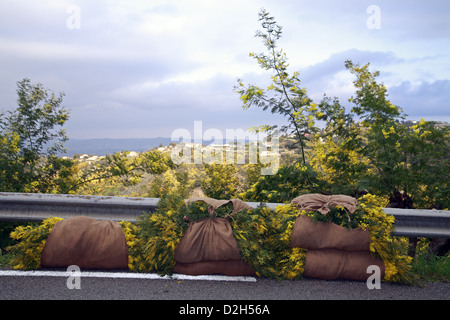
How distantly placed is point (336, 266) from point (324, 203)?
2.51 ft

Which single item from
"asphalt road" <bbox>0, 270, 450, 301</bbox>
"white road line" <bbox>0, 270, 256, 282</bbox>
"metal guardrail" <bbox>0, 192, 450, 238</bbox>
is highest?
"metal guardrail" <bbox>0, 192, 450, 238</bbox>

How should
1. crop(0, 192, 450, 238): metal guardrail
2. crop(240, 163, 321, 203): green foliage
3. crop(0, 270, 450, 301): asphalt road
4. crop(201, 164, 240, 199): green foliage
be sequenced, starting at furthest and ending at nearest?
1. crop(201, 164, 240, 199): green foliage
2. crop(240, 163, 321, 203): green foliage
3. crop(0, 192, 450, 238): metal guardrail
4. crop(0, 270, 450, 301): asphalt road

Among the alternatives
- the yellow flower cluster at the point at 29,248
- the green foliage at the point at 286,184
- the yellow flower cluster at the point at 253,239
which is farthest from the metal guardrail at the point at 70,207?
the green foliage at the point at 286,184

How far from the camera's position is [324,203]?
14.1ft

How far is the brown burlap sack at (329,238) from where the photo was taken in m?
3.96

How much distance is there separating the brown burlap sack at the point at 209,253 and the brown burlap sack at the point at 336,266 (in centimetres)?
68

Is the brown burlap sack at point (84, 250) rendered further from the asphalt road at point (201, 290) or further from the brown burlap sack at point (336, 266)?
the brown burlap sack at point (336, 266)

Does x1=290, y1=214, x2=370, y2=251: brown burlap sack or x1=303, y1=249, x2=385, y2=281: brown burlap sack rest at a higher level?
x1=290, y1=214, x2=370, y2=251: brown burlap sack

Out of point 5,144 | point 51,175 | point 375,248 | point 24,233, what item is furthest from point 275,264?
point 5,144

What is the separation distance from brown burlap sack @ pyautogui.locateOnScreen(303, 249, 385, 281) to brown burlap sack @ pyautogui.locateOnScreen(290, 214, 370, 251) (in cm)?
10

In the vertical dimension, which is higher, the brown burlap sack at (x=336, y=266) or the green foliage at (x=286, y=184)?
the green foliage at (x=286, y=184)

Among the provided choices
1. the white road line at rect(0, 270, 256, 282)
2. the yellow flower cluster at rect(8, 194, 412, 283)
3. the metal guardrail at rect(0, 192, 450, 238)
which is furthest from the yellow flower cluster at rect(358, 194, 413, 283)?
the white road line at rect(0, 270, 256, 282)

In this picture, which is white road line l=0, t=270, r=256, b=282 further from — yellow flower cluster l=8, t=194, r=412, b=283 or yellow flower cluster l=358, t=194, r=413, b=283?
yellow flower cluster l=358, t=194, r=413, b=283

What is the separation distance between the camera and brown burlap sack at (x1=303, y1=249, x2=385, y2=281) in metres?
3.89
